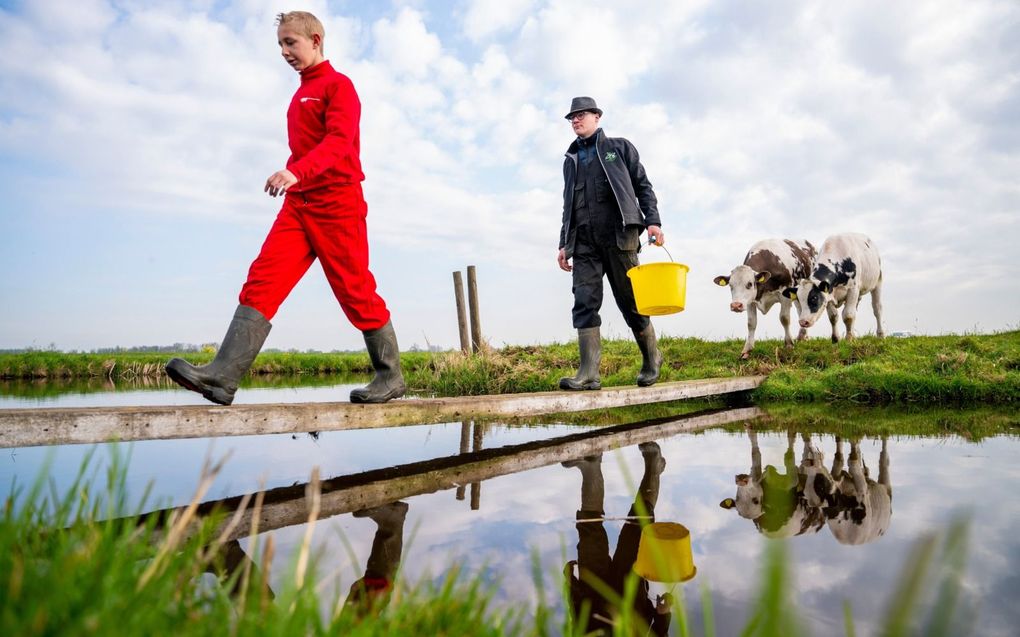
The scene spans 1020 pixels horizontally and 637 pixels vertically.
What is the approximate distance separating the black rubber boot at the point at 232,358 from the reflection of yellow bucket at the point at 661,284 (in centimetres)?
270

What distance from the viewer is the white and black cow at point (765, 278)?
31.4 feet

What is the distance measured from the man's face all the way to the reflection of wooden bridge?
261cm

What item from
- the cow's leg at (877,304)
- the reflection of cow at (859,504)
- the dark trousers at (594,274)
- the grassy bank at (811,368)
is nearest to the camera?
the reflection of cow at (859,504)

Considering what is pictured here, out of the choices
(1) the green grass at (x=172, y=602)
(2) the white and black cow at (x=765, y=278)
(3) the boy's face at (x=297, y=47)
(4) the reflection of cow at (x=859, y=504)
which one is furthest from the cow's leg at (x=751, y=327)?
(1) the green grass at (x=172, y=602)

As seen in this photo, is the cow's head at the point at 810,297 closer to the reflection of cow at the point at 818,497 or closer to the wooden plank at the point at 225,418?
the reflection of cow at the point at 818,497

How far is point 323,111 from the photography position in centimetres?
359

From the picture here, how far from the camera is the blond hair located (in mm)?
3510

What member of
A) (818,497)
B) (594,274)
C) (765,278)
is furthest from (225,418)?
(765,278)

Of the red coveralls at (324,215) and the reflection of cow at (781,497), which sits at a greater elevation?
the red coveralls at (324,215)

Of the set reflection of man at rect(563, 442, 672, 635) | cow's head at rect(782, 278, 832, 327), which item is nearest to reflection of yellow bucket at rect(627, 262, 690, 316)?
reflection of man at rect(563, 442, 672, 635)

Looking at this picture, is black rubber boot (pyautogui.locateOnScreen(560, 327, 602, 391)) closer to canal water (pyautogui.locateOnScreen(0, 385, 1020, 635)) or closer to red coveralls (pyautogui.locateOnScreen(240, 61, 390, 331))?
canal water (pyautogui.locateOnScreen(0, 385, 1020, 635))

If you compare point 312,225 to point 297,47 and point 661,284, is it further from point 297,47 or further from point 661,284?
point 661,284

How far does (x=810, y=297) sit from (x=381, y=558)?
370 inches

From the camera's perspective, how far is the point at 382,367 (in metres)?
3.88
